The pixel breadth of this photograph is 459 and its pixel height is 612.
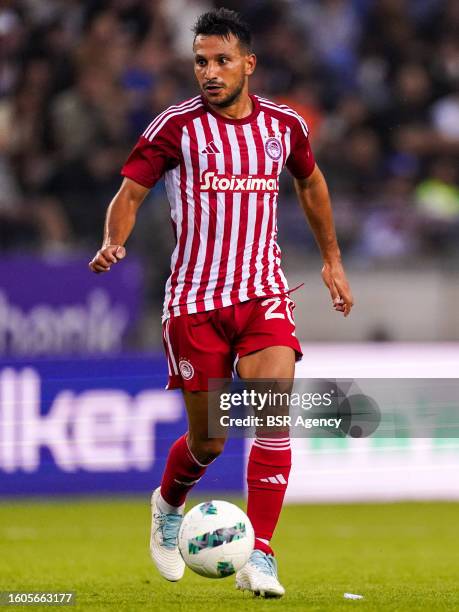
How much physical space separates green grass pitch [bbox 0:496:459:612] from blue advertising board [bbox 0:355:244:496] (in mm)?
187

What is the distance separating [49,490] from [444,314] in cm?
347

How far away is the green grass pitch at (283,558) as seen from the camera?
528 cm

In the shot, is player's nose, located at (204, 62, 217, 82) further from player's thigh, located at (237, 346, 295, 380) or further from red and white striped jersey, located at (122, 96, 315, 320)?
player's thigh, located at (237, 346, 295, 380)

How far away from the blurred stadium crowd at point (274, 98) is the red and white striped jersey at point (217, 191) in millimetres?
5426

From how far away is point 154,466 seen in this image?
10.5 meters

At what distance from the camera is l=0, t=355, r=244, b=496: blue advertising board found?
33.4 feet

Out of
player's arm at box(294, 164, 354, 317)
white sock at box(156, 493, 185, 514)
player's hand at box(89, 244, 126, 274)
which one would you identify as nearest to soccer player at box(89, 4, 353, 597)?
player's hand at box(89, 244, 126, 274)

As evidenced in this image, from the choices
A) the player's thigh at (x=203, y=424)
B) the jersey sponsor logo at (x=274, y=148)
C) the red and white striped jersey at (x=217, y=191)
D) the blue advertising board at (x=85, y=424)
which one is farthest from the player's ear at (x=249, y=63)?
the blue advertising board at (x=85, y=424)

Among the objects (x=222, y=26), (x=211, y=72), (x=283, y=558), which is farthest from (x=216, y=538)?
(x=283, y=558)

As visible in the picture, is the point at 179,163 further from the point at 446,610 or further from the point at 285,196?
the point at 285,196

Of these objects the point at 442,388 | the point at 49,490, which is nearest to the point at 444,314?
the point at 442,388

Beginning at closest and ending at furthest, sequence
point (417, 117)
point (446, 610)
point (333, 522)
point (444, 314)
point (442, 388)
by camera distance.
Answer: point (446, 610) < point (333, 522) < point (442, 388) < point (444, 314) < point (417, 117)

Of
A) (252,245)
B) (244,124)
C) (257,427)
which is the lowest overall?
(257,427)

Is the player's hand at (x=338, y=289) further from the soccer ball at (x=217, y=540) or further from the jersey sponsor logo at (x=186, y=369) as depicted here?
the soccer ball at (x=217, y=540)
